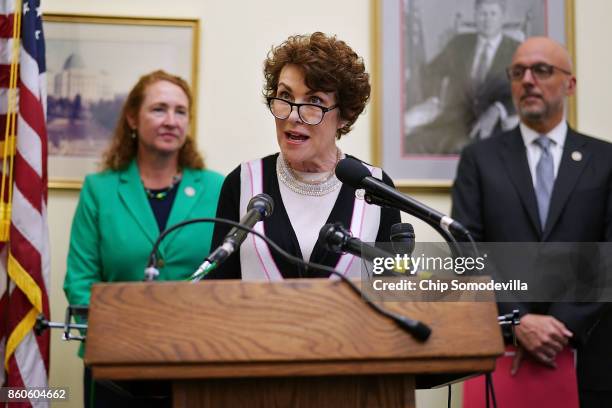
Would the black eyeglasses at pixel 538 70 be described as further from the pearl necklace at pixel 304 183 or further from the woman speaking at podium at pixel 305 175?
the pearl necklace at pixel 304 183

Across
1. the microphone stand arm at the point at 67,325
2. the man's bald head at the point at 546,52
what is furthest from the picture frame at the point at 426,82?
the microphone stand arm at the point at 67,325

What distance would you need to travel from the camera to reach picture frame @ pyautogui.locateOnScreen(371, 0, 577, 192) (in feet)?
12.3

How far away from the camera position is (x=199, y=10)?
3.73 meters

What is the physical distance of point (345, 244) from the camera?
160cm

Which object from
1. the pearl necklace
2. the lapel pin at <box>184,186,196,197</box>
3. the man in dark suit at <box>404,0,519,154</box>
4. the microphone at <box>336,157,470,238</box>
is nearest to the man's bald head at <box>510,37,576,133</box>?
the man in dark suit at <box>404,0,519,154</box>

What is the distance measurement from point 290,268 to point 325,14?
2.08m

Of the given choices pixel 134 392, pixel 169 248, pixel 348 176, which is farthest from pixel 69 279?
pixel 348 176

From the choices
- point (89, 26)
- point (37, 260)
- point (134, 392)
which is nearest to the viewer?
point (134, 392)

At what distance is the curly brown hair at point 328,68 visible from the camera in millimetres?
2260

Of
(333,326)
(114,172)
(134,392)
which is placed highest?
(114,172)

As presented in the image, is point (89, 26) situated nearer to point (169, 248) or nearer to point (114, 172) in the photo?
point (114, 172)

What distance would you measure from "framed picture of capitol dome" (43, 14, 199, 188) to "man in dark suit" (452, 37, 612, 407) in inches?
61.5

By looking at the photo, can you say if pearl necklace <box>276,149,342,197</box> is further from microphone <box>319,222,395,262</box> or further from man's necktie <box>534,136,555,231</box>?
man's necktie <box>534,136,555,231</box>

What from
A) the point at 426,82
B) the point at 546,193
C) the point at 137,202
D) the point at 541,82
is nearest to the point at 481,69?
the point at 426,82
